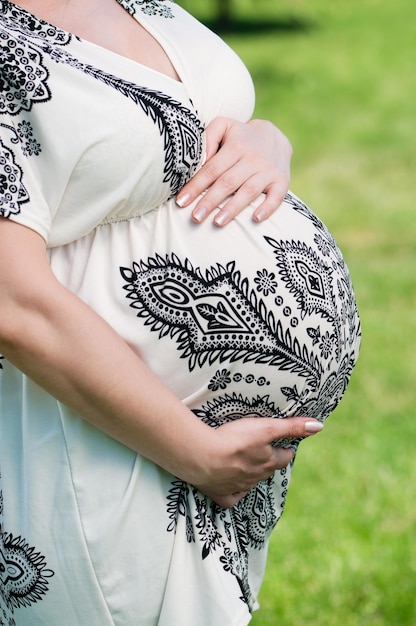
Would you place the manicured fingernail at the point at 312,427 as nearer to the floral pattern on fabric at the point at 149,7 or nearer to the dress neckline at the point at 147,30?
the dress neckline at the point at 147,30

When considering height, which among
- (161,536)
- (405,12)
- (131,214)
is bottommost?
(405,12)

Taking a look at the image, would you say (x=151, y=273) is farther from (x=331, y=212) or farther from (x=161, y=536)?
(x=331, y=212)

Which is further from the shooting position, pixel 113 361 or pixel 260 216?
pixel 260 216

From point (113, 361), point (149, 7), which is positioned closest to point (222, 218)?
point (113, 361)

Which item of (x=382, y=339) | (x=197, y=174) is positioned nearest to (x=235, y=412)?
(x=197, y=174)

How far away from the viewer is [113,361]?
1.44 m

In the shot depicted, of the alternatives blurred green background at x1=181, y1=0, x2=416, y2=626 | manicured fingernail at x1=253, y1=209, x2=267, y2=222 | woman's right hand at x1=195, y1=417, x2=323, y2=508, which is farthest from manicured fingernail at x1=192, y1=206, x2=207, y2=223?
blurred green background at x1=181, y1=0, x2=416, y2=626

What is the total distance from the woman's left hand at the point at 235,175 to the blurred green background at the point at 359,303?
1.82 metres

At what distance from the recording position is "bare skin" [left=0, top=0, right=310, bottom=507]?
139 cm

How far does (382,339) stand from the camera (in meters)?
5.22

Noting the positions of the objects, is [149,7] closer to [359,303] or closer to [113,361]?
[113,361]

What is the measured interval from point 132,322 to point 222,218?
244 mm

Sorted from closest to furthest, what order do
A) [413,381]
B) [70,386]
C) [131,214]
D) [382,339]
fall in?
[70,386]
[131,214]
[413,381]
[382,339]

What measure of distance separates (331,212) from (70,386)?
6444mm
